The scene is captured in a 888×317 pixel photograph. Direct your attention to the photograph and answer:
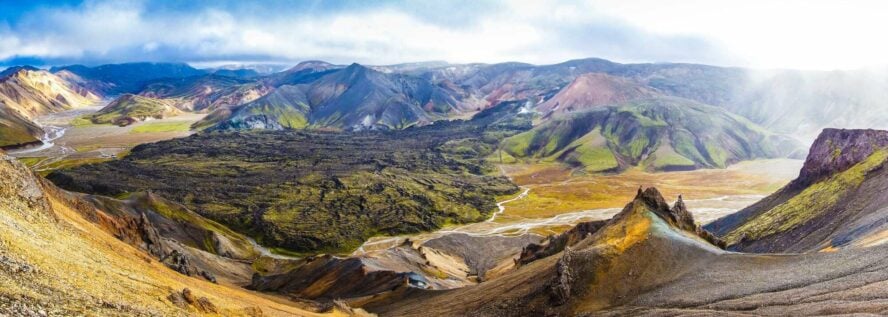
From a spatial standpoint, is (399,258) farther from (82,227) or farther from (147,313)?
(147,313)

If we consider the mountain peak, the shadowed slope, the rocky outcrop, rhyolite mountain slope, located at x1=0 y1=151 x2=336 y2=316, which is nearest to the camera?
rhyolite mountain slope, located at x1=0 y1=151 x2=336 y2=316

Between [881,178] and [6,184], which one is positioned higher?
[6,184]

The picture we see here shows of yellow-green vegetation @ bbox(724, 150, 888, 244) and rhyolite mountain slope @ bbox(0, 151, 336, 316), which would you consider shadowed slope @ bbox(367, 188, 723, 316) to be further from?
yellow-green vegetation @ bbox(724, 150, 888, 244)

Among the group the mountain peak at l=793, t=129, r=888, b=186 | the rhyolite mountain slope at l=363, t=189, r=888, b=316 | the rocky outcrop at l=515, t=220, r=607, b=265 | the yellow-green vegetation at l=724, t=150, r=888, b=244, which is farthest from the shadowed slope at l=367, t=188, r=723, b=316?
the mountain peak at l=793, t=129, r=888, b=186

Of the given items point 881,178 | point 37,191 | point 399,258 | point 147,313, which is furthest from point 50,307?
point 881,178

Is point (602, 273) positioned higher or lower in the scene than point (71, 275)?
lower

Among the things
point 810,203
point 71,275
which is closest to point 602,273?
point 71,275

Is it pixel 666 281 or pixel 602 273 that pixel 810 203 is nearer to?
pixel 666 281
